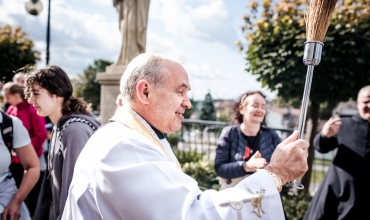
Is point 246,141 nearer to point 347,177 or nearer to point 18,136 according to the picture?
point 347,177

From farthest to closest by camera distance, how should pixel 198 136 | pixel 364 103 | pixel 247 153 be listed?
pixel 198 136 → pixel 364 103 → pixel 247 153

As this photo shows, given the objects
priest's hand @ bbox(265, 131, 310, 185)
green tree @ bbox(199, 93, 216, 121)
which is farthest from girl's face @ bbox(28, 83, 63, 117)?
green tree @ bbox(199, 93, 216, 121)

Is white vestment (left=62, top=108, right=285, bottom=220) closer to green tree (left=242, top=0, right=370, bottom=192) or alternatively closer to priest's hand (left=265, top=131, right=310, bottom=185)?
priest's hand (left=265, top=131, right=310, bottom=185)

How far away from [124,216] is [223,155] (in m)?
2.05

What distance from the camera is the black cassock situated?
337 cm

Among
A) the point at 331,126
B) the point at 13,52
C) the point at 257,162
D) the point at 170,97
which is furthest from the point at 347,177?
the point at 13,52

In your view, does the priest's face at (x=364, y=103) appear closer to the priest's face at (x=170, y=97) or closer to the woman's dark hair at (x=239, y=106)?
the woman's dark hair at (x=239, y=106)

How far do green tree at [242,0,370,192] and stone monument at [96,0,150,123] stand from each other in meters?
1.80

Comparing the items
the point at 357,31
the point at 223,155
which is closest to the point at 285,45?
the point at 357,31

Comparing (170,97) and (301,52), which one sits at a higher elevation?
(301,52)

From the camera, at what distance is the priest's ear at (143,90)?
4.63 feet

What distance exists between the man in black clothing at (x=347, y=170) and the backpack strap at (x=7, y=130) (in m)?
2.89

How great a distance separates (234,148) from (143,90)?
1.84 metres

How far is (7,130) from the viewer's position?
2252 mm
